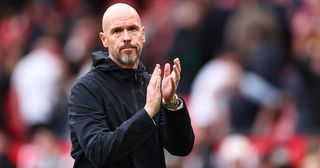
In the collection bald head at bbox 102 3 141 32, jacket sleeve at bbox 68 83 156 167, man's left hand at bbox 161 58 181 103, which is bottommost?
jacket sleeve at bbox 68 83 156 167

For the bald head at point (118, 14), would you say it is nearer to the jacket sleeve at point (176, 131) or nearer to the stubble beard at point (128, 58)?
the stubble beard at point (128, 58)

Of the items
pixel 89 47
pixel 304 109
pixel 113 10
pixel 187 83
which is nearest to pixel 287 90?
pixel 304 109

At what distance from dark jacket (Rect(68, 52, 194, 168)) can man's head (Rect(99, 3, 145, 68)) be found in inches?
4.2

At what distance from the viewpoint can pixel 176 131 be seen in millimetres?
7254

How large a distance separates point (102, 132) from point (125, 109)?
0.29m

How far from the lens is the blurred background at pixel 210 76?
12.4 m

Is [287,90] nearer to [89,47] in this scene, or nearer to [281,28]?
[281,28]

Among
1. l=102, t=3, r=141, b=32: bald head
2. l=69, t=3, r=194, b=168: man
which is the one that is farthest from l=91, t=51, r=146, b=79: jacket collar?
l=102, t=3, r=141, b=32: bald head

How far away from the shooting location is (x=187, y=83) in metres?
14.2

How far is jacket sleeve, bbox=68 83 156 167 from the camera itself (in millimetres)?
6965

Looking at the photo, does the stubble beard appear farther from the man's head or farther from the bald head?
the bald head

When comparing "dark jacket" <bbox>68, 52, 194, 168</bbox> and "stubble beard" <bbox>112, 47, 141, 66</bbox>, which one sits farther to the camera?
"stubble beard" <bbox>112, 47, 141, 66</bbox>

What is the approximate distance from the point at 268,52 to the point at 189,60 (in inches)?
45.9

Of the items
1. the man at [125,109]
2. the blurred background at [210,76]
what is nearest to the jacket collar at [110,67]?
the man at [125,109]
